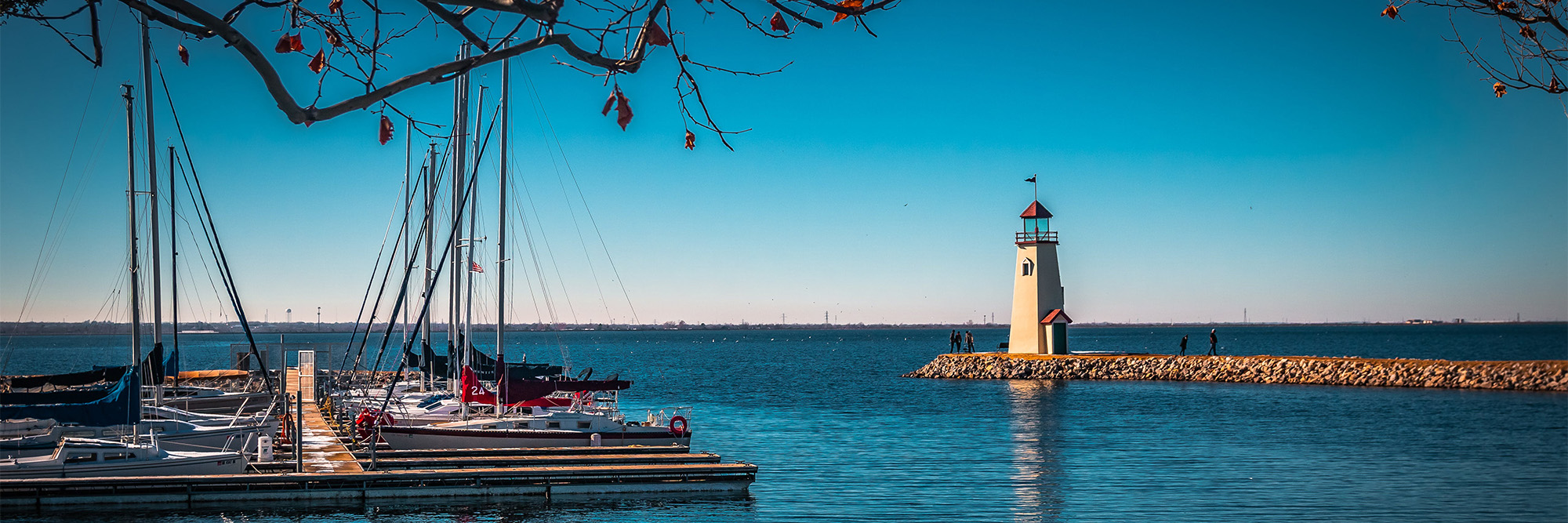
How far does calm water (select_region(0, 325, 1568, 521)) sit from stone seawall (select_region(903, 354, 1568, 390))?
1.90 m

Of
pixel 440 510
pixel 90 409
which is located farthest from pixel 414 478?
pixel 90 409

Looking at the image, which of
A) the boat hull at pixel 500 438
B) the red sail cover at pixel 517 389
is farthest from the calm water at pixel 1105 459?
the red sail cover at pixel 517 389

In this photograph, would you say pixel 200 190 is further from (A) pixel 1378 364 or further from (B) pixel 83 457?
(A) pixel 1378 364

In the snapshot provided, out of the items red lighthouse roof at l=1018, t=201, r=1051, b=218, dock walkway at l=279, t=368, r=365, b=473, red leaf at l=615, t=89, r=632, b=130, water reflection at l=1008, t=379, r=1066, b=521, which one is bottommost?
water reflection at l=1008, t=379, r=1066, b=521

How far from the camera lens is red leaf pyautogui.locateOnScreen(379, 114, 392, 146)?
6477 millimetres

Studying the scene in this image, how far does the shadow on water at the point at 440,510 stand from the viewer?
20656 mm

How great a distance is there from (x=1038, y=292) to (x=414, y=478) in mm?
45773

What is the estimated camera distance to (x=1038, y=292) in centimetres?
6309

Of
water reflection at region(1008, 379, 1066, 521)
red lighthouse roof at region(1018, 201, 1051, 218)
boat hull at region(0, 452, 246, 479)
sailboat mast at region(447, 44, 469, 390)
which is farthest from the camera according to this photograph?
red lighthouse roof at region(1018, 201, 1051, 218)

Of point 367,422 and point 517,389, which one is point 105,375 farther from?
point 517,389

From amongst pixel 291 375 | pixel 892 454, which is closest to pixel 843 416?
pixel 892 454

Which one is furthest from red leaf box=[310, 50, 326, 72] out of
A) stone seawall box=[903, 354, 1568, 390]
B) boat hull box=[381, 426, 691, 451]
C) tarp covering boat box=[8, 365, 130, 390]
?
stone seawall box=[903, 354, 1568, 390]

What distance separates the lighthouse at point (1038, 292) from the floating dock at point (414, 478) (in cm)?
3901

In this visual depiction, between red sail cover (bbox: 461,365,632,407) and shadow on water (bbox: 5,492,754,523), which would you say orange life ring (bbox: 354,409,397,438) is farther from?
shadow on water (bbox: 5,492,754,523)
